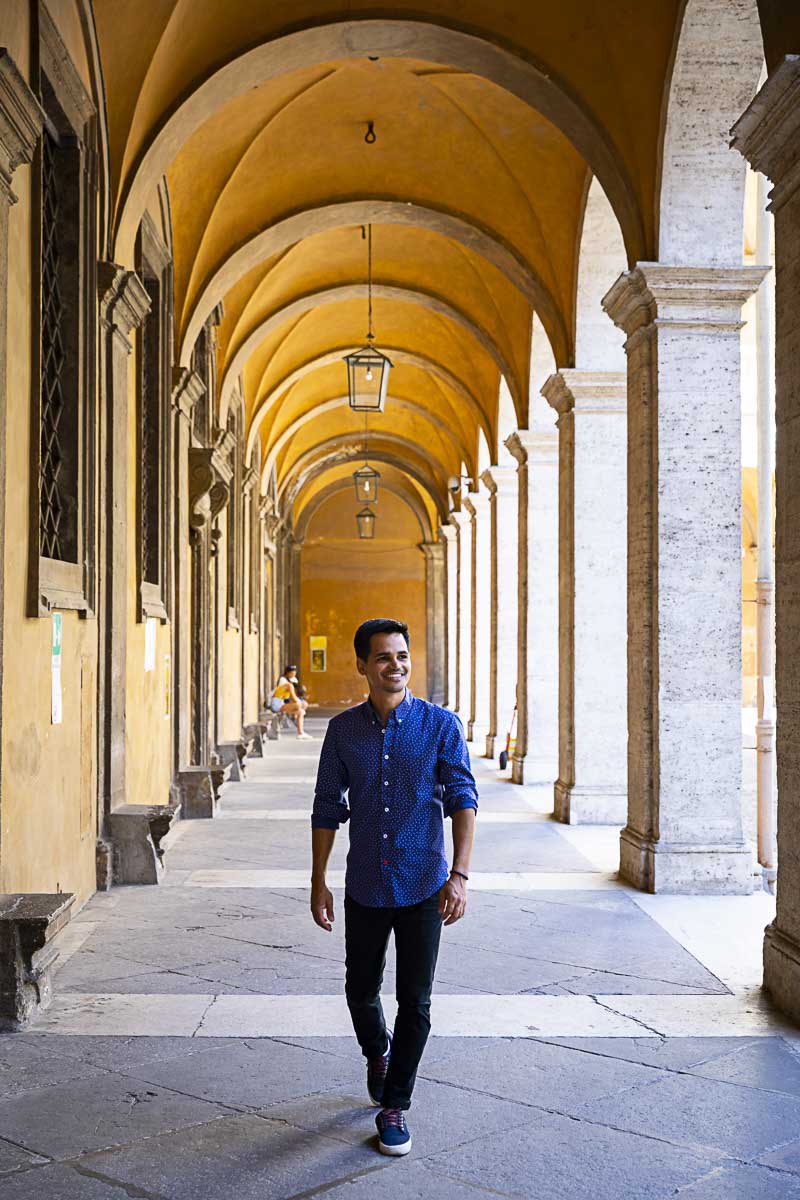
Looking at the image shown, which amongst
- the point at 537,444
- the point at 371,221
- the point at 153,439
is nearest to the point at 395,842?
the point at 153,439

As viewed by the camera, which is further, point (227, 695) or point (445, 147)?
point (227, 695)

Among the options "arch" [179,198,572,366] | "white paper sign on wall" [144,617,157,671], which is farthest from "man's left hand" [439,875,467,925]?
"arch" [179,198,572,366]

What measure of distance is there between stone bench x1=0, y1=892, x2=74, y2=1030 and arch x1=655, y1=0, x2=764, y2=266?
5325 millimetres

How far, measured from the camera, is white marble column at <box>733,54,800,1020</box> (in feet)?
16.6

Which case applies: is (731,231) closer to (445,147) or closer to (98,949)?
(445,147)

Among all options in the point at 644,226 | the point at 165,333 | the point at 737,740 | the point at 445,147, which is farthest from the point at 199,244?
Answer: the point at 737,740

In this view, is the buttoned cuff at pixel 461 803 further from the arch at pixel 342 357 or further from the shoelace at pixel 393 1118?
the arch at pixel 342 357

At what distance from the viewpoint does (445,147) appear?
11766mm

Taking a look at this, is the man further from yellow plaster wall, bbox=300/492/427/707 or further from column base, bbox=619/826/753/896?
yellow plaster wall, bbox=300/492/427/707

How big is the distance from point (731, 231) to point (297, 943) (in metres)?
4.96

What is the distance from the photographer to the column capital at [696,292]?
7.70m

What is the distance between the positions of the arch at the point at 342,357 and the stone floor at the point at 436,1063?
1237 cm

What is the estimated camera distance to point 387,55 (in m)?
9.20

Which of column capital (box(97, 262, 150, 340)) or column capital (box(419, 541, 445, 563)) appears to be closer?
column capital (box(97, 262, 150, 340))
